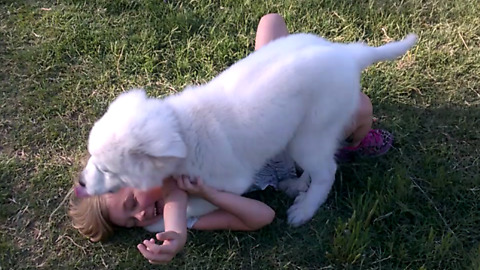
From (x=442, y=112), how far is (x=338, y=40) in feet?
2.72

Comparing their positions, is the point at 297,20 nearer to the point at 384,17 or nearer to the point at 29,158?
the point at 384,17

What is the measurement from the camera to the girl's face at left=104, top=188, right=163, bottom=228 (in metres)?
2.83

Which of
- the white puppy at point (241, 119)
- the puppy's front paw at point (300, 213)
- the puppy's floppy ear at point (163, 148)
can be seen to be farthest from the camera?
the puppy's front paw at point (300, 213)

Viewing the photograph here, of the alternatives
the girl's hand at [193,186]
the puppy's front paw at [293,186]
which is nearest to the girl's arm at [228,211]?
the girl's hand at [193,186]

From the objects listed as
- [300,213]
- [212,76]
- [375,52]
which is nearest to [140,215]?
[300,213]

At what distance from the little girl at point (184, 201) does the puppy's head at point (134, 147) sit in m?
0.15

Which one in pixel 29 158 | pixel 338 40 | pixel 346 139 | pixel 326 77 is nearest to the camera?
pixel 326 77

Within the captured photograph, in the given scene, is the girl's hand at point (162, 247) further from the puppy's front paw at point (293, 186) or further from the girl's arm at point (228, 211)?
the puppy's front paw at point (293, 186)

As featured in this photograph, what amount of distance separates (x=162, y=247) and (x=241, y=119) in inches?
24.9

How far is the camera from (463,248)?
2773 mm

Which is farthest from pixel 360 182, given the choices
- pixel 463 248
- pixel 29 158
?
pixel 29 158

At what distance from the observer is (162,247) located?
95.6 inches

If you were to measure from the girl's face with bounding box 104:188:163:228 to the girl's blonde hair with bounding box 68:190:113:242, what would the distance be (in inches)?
1.3

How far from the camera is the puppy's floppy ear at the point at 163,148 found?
239 centimetres
